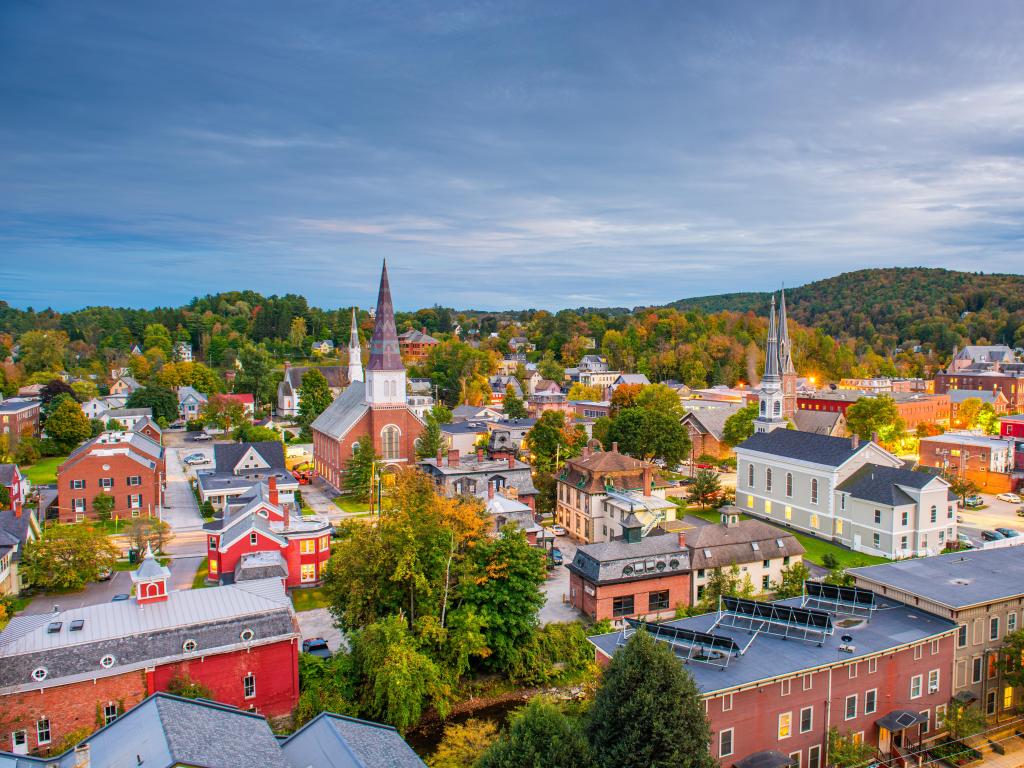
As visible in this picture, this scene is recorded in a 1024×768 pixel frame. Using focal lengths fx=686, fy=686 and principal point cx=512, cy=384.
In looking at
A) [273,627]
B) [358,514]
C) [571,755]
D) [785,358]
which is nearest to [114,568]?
[358,514]

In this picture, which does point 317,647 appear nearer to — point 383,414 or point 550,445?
point 383,414

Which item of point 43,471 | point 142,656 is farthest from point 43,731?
point 43,471

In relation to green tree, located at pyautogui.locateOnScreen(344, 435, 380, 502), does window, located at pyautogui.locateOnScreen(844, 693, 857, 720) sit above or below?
below

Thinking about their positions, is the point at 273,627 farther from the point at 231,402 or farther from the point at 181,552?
the point at 231,402

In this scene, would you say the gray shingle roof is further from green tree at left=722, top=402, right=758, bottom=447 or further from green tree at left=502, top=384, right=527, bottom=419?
green tree at left=502, top=384, right=527, bottom=419

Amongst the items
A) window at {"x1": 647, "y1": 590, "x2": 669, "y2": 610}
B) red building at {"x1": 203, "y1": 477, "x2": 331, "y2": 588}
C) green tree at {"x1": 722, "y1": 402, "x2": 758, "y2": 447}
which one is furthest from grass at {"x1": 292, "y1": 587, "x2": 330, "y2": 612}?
green tree at {"x1": 722, "y1": 402, "x2": 758, "y2": 447}

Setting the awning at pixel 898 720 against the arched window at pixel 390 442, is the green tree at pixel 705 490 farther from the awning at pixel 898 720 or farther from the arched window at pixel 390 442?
the awning at pixel 898 720
